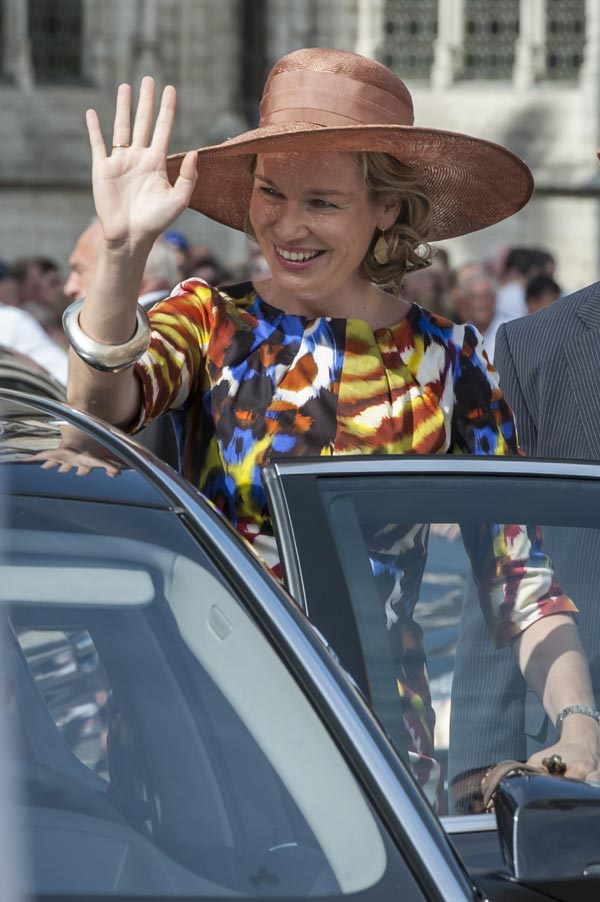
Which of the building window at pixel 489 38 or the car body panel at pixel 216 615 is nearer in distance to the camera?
the car body panel at pixel 216 615

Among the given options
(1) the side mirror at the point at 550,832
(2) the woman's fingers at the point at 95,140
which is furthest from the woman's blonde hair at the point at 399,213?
(1) the side mirror at the point at 550,832

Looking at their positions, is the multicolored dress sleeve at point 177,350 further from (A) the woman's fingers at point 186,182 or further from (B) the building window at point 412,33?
(B) the building window at point 412,33

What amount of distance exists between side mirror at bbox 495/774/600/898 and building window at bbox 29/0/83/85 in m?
22.6

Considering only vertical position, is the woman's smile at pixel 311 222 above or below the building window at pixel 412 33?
below

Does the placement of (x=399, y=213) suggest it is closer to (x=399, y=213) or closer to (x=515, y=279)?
→ (x=399, y=213)

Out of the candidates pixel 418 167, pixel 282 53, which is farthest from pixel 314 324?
pixel 282 53

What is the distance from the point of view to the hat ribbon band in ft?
9.16

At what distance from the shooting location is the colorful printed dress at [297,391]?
8.41 feet

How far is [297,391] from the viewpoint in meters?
2.65

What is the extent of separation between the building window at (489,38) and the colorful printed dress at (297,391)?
20.9 m

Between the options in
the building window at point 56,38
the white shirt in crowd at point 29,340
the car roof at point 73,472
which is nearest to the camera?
the car roof at point 73,472

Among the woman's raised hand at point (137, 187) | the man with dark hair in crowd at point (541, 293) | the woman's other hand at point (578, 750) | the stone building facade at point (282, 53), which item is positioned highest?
the stone building facade at point (282, 53)

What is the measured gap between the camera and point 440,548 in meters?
2.39

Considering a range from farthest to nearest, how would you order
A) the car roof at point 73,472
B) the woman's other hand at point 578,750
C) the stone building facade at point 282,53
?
the stone building facade at point 282,53 → the woman's other hand at point 578,750 → the car roof at point 73,472
